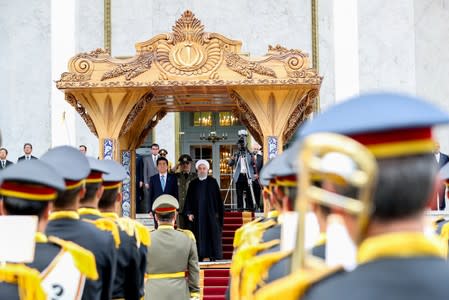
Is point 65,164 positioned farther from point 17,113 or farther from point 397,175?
point 17,113

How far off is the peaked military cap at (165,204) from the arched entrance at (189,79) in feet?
14.5

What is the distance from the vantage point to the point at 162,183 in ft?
44.0

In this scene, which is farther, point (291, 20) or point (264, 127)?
point (291, 20)

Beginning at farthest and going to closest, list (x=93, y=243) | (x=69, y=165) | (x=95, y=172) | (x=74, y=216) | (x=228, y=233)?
1. (x=228, y=233)
2. (x=95, y=172)
3. (x=93, y=243)
4. (x=74, y=216)
5. (x=69, y=165)

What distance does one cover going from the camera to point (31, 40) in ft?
65.6

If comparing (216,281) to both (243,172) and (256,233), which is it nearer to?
(243,172)

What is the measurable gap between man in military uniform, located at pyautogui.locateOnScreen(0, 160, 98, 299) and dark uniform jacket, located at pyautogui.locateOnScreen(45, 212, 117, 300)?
229 millimetres

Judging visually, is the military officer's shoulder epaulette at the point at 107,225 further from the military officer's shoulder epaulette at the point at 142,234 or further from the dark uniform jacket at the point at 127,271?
the military officer's shoulder epaulette at the point at 142,234

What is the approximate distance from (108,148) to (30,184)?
9231 mm

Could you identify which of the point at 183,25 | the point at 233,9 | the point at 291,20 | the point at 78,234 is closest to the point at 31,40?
the point at 233,9

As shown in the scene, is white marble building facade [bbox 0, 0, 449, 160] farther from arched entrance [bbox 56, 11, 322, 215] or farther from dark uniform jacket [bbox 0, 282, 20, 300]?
dark uniform jacket [bbox 0, 282, 20, 300]

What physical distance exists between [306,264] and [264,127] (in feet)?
34.3

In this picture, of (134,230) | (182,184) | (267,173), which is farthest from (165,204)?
(182,184)

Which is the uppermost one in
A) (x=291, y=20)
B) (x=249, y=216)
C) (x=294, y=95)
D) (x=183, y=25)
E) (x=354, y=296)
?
(x=291, y=20)
